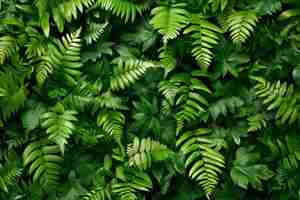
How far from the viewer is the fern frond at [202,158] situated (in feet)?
10.7

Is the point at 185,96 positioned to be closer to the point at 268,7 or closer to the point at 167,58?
the point at 167,58

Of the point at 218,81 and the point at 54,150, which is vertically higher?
the point at 218,81

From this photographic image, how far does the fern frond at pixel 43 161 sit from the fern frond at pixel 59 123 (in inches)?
4.7

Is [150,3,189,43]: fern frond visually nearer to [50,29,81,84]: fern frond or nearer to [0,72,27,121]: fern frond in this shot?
[50,29,81,84]: fern frond

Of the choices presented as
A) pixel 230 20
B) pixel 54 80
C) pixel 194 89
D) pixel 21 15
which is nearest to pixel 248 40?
pixel 230 20

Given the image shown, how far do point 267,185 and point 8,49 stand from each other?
2210 mm

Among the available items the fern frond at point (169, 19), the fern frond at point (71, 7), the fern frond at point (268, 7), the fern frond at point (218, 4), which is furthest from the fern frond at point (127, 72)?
the fern frond at point (268, 7)

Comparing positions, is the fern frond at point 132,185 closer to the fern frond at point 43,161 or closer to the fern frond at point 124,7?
the fern frond at point 43,161

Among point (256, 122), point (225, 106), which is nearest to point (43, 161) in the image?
point (225, 106)

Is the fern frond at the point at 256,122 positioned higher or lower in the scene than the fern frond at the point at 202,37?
lower

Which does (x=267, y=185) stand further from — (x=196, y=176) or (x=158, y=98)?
(x=158, y=98)

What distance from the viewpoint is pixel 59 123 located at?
335 centimetres

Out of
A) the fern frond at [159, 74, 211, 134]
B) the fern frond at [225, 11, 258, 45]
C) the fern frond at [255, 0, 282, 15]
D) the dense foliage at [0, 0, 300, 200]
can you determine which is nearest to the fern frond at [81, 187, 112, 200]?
the dense foliage at [0, 0, 300, 200]

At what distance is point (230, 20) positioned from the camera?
340cm
